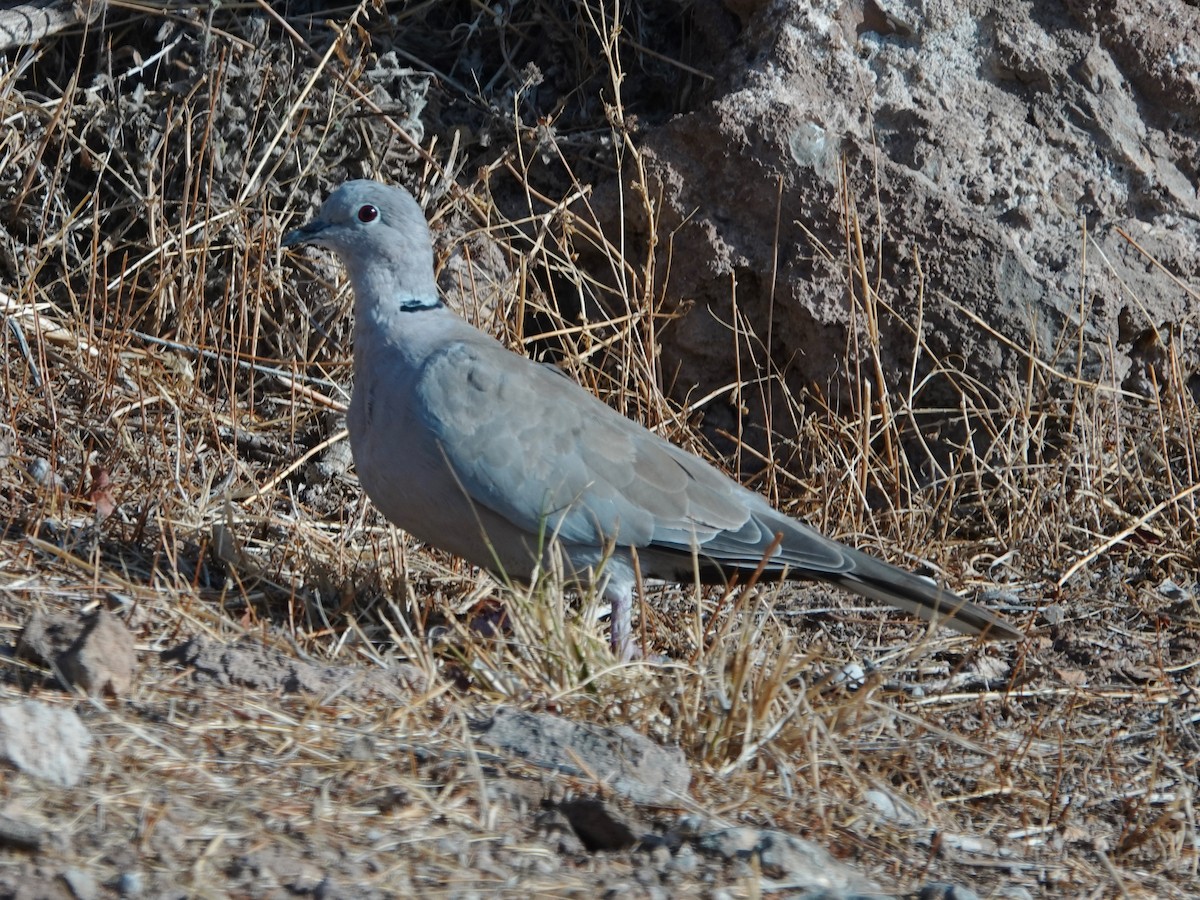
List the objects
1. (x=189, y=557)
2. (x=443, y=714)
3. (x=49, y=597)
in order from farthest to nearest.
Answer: (x=189, y=557)
(x=49, y=597)
(x=443, y=714)

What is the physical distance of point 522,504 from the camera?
3.72 m

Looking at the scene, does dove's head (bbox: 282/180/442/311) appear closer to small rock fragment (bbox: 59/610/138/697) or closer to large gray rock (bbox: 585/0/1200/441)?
large gray rock (bbox: 585/0/1200/441)

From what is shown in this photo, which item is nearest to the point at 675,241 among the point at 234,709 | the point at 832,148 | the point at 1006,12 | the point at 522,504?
the point at 832,148

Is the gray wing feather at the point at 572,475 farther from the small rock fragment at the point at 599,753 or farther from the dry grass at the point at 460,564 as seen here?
the small rock fragment at the point at 599,753

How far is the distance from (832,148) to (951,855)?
3021 millimetres

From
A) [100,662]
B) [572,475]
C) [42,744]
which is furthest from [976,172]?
[42,744]

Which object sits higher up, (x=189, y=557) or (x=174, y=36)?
(x=174, y=36)

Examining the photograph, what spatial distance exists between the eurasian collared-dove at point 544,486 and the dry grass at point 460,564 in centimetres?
18

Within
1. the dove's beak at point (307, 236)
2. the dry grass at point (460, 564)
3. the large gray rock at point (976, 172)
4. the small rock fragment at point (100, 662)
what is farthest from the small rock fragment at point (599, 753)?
the large gray rock at point (976, 172)

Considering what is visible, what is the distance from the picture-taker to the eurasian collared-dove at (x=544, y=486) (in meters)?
3.71

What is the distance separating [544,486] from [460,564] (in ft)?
2.48

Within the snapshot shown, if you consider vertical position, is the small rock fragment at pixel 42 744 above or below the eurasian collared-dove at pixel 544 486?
below

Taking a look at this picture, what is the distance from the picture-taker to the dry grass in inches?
101

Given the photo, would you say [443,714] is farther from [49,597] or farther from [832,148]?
[832,148]
